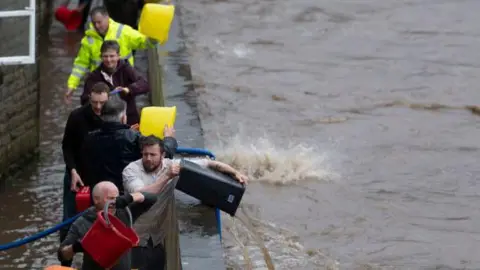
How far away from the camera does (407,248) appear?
10406mm

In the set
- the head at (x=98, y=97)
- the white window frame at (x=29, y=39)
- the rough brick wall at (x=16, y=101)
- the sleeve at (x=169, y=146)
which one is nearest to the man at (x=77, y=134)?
the head at (x=98, y=97)

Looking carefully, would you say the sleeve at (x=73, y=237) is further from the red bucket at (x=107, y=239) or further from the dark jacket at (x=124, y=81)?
the dark jacket at (x=124, y=81)

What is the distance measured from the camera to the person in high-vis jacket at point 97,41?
10281mm

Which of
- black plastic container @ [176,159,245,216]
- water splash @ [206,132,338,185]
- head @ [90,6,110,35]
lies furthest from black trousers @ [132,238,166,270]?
water splash @ [206,132,338,185]

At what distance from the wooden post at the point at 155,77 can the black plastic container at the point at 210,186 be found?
3032 mm

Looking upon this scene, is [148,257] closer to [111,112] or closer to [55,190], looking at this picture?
[111,112]

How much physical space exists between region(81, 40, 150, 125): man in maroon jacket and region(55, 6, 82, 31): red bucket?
7250mm

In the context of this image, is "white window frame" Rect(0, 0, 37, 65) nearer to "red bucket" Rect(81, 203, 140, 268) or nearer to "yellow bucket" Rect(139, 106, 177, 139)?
"yellow bucket" Rect(139, 106, 177, 139)

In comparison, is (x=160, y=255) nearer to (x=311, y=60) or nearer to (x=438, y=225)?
(x=438, y=225)

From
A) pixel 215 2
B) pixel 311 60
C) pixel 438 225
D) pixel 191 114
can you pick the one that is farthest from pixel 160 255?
pixel 215 2

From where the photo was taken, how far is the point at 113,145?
7.70 meters

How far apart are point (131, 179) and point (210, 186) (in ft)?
Result: 1.67

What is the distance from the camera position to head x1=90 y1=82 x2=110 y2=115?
311 inches

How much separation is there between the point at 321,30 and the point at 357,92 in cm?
357
